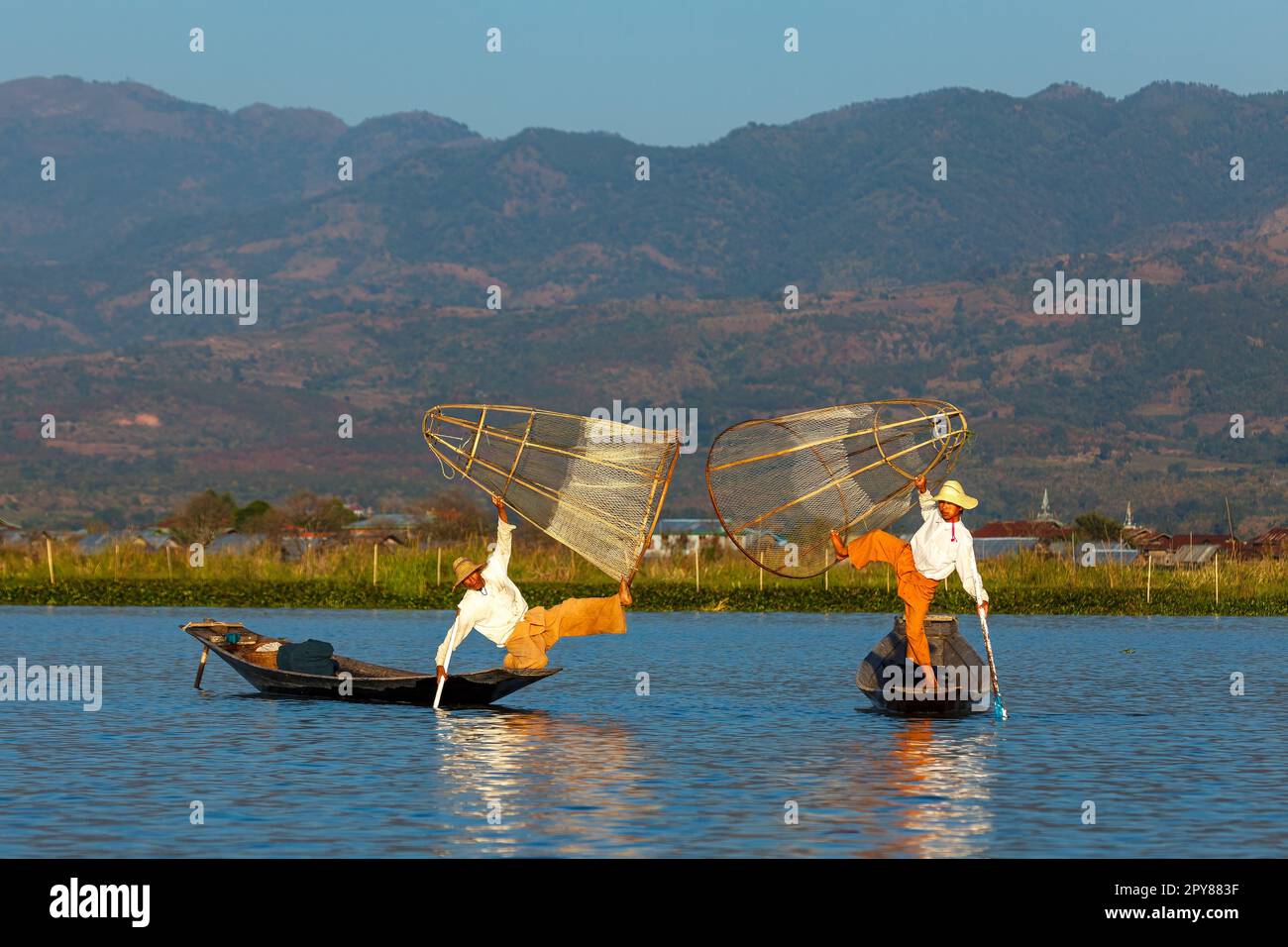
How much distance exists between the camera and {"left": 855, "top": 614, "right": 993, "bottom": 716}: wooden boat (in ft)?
91.7

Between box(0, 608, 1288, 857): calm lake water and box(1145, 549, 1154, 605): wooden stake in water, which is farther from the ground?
box(1145, 549, 1154, 605): wooden stake in water

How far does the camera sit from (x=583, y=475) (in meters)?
28.5

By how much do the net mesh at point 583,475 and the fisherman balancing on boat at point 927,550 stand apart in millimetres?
2907

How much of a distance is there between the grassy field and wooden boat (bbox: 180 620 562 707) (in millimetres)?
21825

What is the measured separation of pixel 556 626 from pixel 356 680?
11.8ft

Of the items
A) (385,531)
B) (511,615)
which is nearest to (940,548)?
(511,615)

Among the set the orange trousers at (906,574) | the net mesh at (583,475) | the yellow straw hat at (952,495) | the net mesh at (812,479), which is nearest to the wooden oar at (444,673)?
the net mesh at (583,475)

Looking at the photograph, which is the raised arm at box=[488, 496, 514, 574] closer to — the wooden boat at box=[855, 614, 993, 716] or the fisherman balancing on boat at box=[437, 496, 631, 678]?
the fisherman balancing on boat at box=[437, 496, 631, 678]

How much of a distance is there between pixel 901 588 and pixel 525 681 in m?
5.13

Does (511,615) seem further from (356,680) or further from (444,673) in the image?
(356,680)

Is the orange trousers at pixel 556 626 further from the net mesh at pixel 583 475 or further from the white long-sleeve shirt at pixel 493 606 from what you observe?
the net mesh at pixel 583 475

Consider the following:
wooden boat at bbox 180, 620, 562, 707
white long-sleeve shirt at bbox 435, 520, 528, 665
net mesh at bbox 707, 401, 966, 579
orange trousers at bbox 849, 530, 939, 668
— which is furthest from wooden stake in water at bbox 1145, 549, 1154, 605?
white long-sleeve shirt at bbox 435, 520, 528, 665

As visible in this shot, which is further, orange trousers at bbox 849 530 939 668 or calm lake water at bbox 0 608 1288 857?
orange trousers at bbox 849 530 939 668
